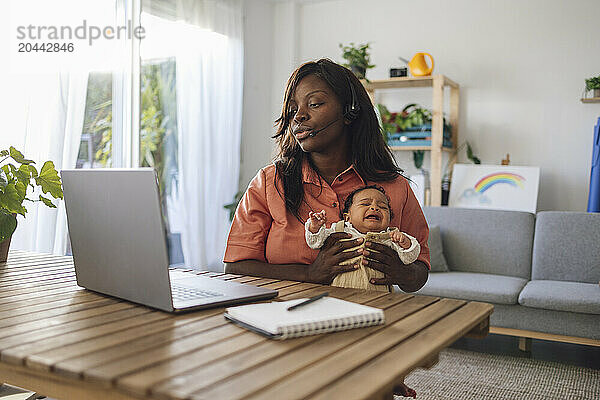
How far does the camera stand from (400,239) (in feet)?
5.16

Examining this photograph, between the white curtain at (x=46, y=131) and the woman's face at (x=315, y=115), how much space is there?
206 cm

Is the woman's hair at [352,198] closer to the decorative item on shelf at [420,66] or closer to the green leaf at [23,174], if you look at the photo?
the green leaf at [23,174]

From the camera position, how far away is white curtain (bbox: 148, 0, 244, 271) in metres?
4.44

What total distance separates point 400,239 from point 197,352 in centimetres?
81

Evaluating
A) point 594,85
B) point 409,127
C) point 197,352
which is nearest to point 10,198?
point 197,352

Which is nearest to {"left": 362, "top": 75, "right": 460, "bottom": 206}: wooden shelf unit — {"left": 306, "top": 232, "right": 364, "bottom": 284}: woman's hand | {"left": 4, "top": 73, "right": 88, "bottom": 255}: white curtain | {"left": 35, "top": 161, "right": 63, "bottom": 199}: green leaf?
{"left": 4, "top": 73, "right": 88, "bottom": 255}: white curtain

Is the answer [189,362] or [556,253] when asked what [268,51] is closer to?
[556,253]

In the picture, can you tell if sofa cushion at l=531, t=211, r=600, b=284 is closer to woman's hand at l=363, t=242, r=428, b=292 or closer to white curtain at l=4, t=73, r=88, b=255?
woman's hand at l=363, t=242, r=428, b=292

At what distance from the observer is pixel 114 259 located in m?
1.20

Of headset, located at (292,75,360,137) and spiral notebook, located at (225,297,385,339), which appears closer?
spiral notebook, located at (225,297,385,339)

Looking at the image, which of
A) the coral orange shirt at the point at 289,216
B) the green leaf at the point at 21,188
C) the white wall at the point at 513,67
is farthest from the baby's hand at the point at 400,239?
the white wall at the point at 513,67

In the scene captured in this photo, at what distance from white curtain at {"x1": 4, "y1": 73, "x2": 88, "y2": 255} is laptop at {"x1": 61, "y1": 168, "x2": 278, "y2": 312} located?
6.99 ft

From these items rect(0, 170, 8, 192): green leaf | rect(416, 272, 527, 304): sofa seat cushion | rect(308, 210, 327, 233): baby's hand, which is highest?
rect(0, 170, 8, 192): green leaf

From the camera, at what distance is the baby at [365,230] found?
1583 millimetres
